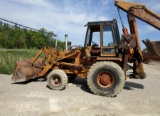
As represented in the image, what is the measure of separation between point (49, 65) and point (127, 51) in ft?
12.2

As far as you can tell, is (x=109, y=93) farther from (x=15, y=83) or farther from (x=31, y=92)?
(x=15, y=83)

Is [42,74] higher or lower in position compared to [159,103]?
higher

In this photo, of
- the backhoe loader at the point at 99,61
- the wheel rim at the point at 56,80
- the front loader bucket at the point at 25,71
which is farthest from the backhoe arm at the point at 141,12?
the front loader bucket at the point at 25,71

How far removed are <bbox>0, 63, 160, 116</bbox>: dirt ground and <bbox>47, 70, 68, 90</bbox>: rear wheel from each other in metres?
0.26

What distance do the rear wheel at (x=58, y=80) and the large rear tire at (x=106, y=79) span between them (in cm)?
118

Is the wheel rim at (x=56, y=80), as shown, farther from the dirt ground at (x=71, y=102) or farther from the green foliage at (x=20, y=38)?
the green foliage at (x=20, y=38)

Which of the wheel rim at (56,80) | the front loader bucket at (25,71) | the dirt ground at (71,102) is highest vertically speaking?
the front loader bucket at (25,71)

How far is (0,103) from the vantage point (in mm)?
6051

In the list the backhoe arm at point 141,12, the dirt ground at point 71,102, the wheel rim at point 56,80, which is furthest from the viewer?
the wheel rim at point 56,80

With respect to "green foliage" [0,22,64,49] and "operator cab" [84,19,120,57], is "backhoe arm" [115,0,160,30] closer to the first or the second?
"operator cab" [84,19,120,57]

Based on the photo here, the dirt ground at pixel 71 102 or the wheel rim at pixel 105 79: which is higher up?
the wheel rim at pixel 105 79

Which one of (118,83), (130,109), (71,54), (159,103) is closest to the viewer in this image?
(130,109)

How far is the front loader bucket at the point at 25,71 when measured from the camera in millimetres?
8828

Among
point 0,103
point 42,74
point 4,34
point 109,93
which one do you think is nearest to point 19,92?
point 0,103
